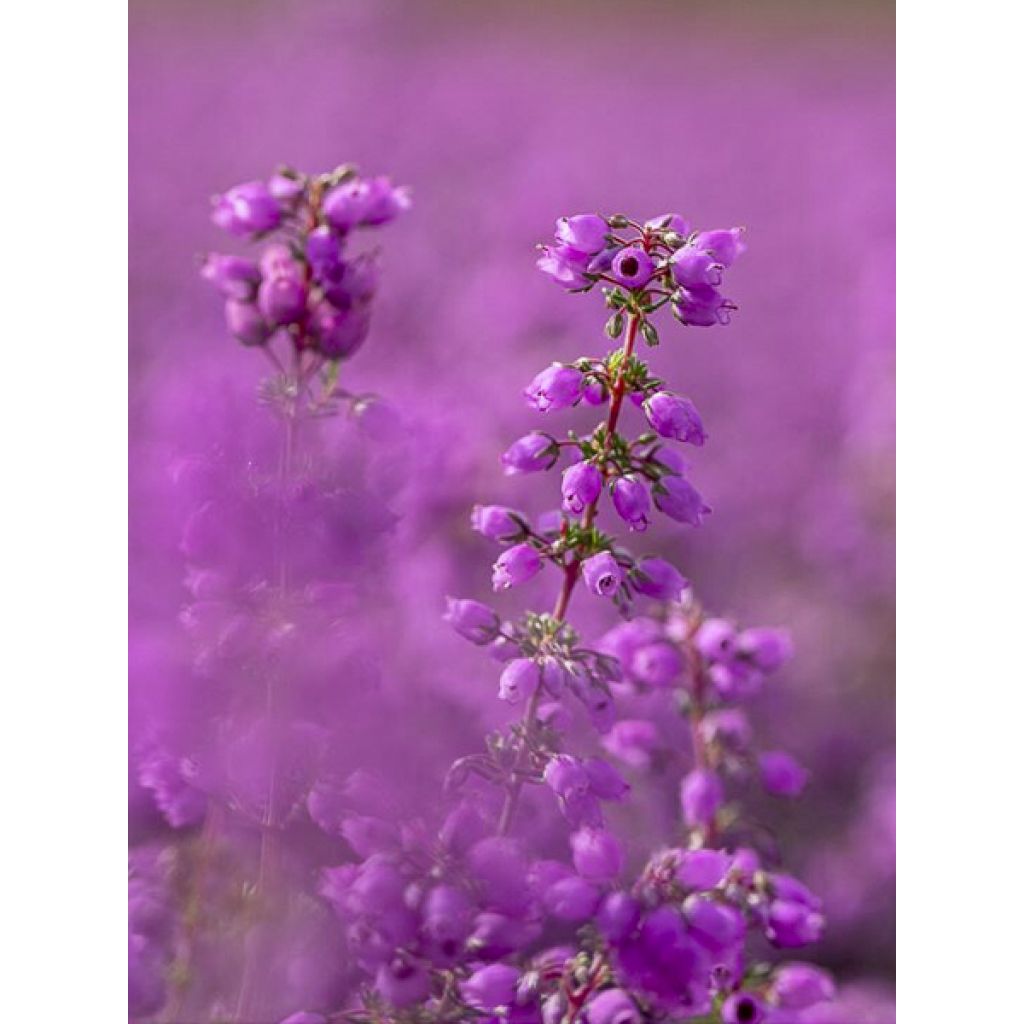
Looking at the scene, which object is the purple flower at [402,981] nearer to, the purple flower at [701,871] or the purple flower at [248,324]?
the purple flower at [701,871]

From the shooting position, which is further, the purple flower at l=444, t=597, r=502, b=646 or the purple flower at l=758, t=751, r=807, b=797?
the purple flower at l=758, t=751, r=807, b=797

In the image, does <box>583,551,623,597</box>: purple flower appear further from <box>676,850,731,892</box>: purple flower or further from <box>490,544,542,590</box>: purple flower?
<box>676,850,731,892</box>: purple flower

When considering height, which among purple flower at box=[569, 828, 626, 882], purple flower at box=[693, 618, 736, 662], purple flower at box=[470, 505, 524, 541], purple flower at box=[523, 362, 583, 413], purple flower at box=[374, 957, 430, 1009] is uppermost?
purple flower at box=[523, 362, 583, 413]

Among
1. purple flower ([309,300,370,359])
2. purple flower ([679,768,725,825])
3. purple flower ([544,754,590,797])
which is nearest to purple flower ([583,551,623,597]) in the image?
purple flower ([544,754,590,797])

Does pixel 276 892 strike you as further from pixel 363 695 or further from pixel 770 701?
pixel 770 701

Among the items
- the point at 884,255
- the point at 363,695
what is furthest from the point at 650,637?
the point at 884,255

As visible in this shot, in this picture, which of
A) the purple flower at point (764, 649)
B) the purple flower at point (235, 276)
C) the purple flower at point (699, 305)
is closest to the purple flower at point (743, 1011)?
the purple flower at point (764, 649)

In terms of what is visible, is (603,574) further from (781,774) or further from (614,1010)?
(781,774)
